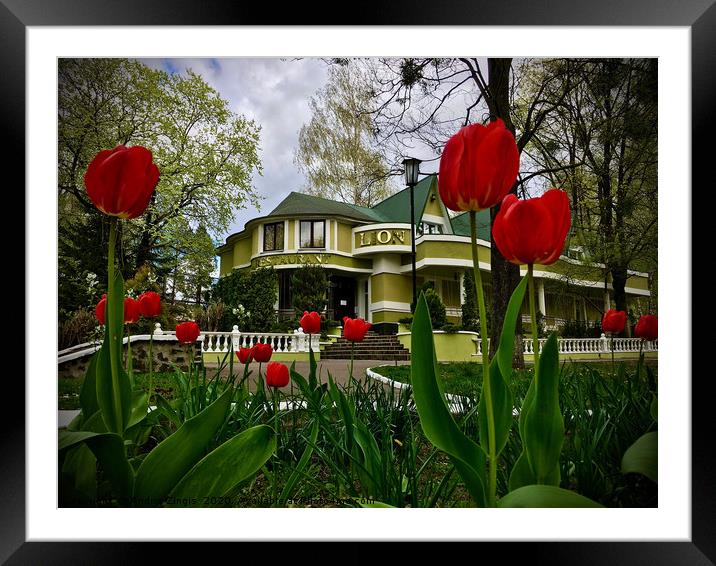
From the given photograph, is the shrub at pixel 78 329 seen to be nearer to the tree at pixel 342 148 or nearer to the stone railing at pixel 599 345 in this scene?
the tree at pixel 342 148

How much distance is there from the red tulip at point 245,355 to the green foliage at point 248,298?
0.11m

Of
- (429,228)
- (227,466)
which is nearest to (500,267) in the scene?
(429,228)

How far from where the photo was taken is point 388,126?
2074 mm

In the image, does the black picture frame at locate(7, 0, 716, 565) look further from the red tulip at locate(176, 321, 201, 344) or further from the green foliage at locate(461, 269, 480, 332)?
the green foliage at locate(461, 269, 480, 332)

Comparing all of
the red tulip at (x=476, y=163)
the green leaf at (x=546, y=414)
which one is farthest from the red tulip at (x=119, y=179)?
the green leaf at (x=546, y=414)

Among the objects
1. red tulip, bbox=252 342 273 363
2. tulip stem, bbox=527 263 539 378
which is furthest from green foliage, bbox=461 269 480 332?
red tulip, bbox=252 342 273 363

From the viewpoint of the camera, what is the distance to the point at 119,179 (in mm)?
1361

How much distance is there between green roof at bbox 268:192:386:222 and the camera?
1.99 meters

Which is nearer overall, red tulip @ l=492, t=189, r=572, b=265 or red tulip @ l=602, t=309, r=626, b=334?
red tulip @ l=492, t=189, r=572, b=265

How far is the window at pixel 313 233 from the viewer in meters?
2.05

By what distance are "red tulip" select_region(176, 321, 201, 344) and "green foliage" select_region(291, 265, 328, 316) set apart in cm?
Answer: 39

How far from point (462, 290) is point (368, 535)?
894 mm

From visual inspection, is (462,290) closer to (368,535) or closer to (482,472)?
(482,472)
